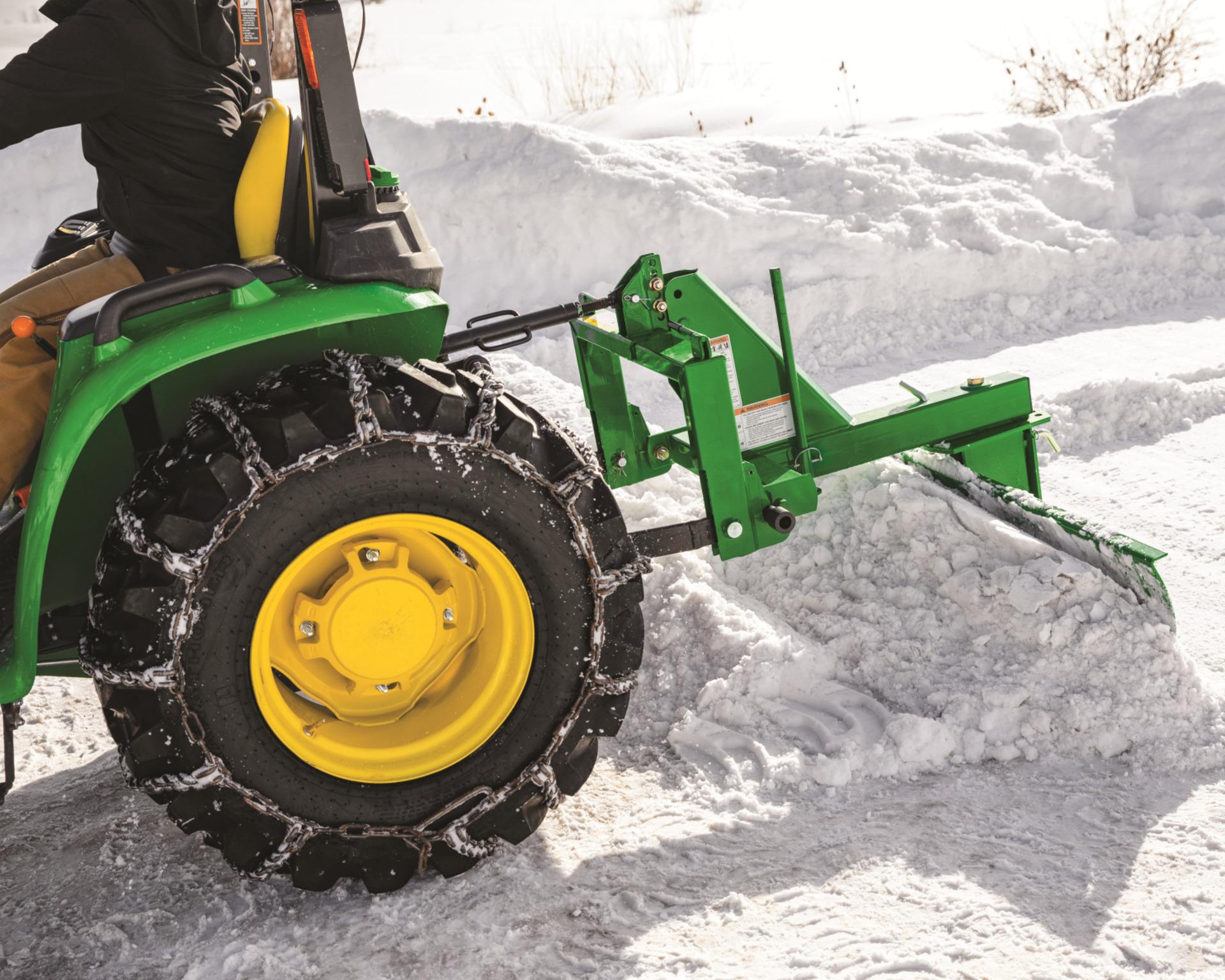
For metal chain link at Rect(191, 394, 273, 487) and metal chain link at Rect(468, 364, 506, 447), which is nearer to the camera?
metal chain link at Rect(191, 394, 273, 487)

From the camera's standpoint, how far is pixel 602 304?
3145 mm

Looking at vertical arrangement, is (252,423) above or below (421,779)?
above

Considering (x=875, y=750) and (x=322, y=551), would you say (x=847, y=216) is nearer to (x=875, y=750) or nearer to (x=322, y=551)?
(x=875, y=750)

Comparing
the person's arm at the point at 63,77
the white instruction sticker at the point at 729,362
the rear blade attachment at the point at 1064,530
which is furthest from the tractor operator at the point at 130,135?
the rear blade attachment at the point at 1064,530

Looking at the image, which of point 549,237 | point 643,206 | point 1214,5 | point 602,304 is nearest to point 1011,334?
point 643,206

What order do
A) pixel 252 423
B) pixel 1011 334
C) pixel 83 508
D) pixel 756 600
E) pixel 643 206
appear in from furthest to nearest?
1. pixel 643 206
2. pixel 1011 334
3. pixel 756 600
4. pixel 83 508
5. pixel 252 423

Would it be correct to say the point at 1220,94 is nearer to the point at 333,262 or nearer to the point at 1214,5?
the point at 333,262

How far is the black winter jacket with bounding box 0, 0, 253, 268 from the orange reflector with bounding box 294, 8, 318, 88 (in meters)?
0.24

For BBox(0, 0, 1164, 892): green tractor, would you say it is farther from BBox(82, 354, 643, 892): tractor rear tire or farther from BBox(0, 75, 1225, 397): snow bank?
BBox(0, 75, 1225, 397): snow bank

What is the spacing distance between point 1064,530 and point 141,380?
239 centimetres

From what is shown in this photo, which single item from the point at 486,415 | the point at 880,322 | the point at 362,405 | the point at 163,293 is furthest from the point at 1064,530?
the point at 880,322

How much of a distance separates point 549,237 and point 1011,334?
94.3 inches

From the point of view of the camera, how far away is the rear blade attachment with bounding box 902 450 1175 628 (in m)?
3.02

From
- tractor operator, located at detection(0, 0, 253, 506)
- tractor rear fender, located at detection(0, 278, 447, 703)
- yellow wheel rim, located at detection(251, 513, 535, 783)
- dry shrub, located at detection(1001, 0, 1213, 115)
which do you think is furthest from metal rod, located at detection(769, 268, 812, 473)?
dry shrub, located at detection(1001, 0, 1213, 115)
